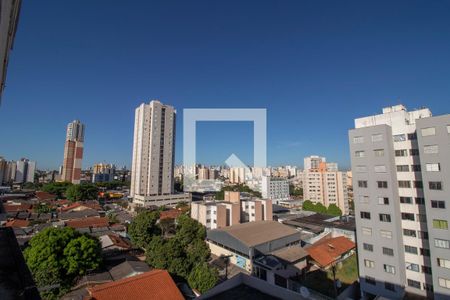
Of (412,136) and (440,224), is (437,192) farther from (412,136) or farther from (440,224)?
(412,136)

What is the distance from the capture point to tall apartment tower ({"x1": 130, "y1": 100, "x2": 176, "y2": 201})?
3170 cm

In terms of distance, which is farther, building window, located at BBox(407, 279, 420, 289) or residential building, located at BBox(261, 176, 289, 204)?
residential building, located at BBox(261, 176, 289, 204)

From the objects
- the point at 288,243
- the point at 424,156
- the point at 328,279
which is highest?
the point at 424,156

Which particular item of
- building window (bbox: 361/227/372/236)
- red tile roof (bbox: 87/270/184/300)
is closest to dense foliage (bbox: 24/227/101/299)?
red tile roof (bbox: 87/270/184/300)

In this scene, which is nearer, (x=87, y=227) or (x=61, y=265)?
(x=61, y=265)

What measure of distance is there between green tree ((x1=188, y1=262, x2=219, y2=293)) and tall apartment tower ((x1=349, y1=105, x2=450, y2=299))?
5692 mm

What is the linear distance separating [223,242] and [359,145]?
9.54 m

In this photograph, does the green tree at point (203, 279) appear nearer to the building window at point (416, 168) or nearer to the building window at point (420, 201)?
the building window at point (420, 201)

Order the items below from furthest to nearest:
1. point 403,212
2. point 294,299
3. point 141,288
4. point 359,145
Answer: point 359,145 < point 403,212 < point 141,288 < point 294,299

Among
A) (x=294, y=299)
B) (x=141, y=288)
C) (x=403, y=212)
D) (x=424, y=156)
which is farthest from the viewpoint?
(x=403, y=212)

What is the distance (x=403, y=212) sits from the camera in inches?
360

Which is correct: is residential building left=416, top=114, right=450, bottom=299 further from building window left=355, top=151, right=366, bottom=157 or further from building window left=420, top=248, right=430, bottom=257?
building window left=355, top=151, right=366, bottom=157

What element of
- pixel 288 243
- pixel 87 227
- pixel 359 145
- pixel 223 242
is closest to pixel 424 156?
pixel 359 145

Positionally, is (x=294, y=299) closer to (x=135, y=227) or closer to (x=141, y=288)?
(x=141, y=288)
